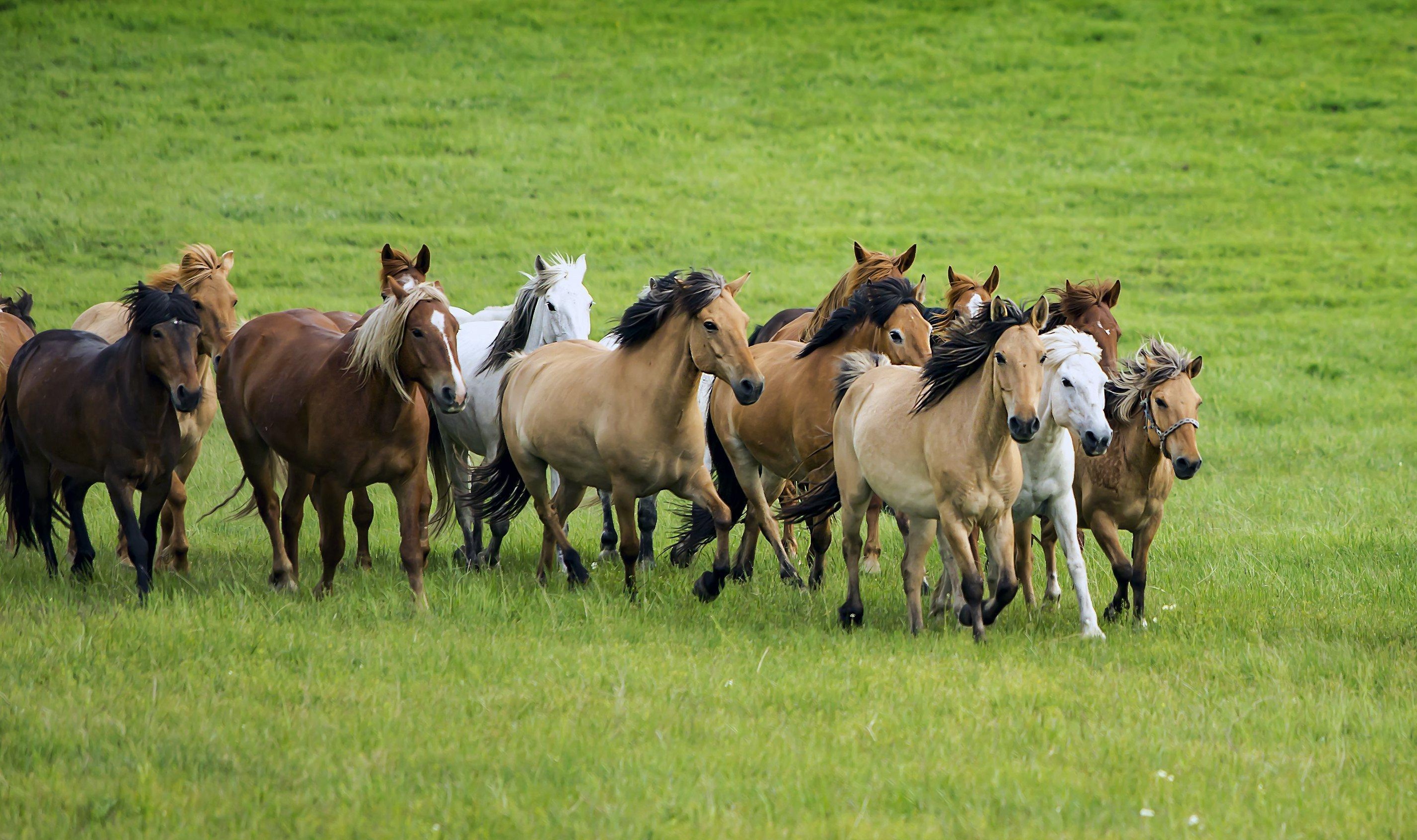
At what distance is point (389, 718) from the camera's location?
16.3 feet

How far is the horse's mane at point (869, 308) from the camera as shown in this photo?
776cm

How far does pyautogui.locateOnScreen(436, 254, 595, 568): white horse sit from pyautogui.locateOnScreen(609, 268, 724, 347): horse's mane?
1.80 m

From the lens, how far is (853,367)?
738 cm

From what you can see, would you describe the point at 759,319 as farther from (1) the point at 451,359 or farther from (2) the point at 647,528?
(1) the point at 451,359

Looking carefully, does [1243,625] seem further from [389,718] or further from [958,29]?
[958,29]

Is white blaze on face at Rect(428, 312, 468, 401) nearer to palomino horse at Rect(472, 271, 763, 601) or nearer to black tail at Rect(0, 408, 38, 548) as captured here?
palomino horse at Rect(472, 271, 763, 601)

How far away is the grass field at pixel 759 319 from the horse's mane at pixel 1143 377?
47.1 inches

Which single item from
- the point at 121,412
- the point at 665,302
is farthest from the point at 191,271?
the point at 665,302

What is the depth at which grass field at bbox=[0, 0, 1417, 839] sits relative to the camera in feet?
14.4

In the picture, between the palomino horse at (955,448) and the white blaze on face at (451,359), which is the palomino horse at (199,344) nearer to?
the white blaze on face at (451,359)

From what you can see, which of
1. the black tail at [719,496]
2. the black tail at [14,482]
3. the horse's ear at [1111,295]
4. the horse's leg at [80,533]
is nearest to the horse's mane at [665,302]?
the black tail at [719,496]

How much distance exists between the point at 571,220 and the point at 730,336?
15.5m

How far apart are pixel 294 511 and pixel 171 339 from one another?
1339mm

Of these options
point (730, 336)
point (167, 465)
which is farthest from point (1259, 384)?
point (167, 465)
